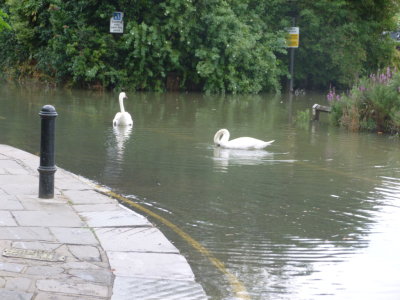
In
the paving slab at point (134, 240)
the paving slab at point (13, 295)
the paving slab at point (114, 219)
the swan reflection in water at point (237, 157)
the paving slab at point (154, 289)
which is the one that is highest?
the swan reflection in water at point (237, 157)

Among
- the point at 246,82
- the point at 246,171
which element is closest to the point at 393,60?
the point at 246,82

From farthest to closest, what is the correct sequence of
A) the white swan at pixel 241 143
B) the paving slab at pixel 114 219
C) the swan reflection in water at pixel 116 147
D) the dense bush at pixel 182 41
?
the dense bush at pixel 182 41 < the white swan at pixel 241 143 < the swan reflection in water at pixel 116 147 < the paving slab at pixel 114 219

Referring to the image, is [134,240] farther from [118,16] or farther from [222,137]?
[118,16]

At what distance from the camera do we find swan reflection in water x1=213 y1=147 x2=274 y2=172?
37.3 ft

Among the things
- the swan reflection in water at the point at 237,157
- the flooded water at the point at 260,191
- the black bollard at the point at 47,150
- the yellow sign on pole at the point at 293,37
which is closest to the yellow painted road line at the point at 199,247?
the flooded water at the point at 260,191

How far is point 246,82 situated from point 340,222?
21.6 m

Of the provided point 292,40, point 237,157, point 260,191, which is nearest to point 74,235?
point 260,191

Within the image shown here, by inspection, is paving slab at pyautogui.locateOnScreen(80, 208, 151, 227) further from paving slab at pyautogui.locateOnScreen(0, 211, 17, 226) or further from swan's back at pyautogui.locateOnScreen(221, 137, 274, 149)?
swan's back at pyautogui.locateOnScreen(221, 137, 274, 149)

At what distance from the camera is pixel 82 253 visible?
233 inches

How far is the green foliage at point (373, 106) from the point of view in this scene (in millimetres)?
16328

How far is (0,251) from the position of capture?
5.73 metres

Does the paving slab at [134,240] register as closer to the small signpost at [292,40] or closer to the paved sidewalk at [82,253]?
the paved sidewalk at [82,253]

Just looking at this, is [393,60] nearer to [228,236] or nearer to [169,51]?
[169,51]

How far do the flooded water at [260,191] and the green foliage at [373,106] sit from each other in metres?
0.53
